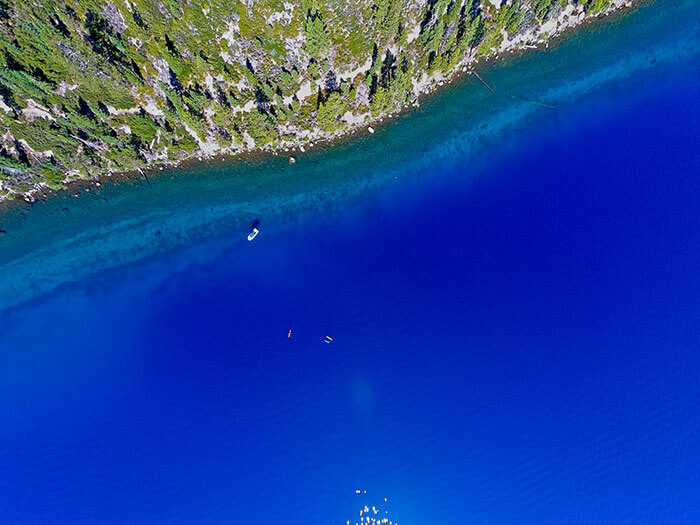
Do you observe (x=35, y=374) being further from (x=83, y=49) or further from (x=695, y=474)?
(x=695, y=474)

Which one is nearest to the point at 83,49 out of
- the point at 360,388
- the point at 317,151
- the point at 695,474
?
the point at 317,151

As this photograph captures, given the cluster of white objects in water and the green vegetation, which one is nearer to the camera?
the green vegetation

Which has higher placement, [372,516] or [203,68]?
[203,68]

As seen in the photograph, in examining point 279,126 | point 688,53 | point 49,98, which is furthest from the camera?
point 688,53

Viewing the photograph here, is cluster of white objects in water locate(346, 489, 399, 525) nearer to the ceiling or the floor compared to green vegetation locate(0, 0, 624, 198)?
nearer to the floor

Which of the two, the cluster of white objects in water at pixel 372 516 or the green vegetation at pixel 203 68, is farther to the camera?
the cluster of white objects in water at pixel 372 516

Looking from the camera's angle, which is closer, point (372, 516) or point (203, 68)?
point (203, 68)

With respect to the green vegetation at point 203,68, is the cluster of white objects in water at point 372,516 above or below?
below

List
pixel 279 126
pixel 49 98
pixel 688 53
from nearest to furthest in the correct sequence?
pixel 49 98
pixel 279 126
pixel 688 53
